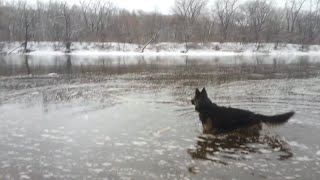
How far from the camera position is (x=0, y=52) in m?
70.7

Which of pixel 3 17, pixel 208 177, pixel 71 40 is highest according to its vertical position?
pixel 3 17

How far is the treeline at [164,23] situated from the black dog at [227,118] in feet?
230

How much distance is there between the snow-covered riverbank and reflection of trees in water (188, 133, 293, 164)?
63.4 metres

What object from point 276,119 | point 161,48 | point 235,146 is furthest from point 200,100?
point 161,48

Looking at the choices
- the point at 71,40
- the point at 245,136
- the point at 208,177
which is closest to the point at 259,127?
the point at 245,136

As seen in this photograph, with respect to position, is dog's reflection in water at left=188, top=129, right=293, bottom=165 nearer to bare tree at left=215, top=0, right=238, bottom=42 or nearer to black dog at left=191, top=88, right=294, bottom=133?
black dog at left=191, top=88, right=294, bottom=133

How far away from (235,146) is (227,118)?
3.13ft

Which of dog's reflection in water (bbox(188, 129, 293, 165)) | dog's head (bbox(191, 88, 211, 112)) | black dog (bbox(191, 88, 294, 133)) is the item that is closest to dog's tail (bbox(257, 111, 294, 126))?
black dog (bbox(191, 88, 294, 133))

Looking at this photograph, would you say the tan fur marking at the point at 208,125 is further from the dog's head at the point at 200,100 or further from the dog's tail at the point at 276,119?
the dog's tail at the point at 276,119

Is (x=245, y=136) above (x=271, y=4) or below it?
below

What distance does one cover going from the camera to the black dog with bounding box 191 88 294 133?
901cm

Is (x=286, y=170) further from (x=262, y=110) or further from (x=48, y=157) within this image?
(x=262, y=110)

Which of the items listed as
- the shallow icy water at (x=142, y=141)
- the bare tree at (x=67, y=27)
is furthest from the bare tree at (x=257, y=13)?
the shallow icy water at (x=142, y=141)

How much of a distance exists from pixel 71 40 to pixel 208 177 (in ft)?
256
